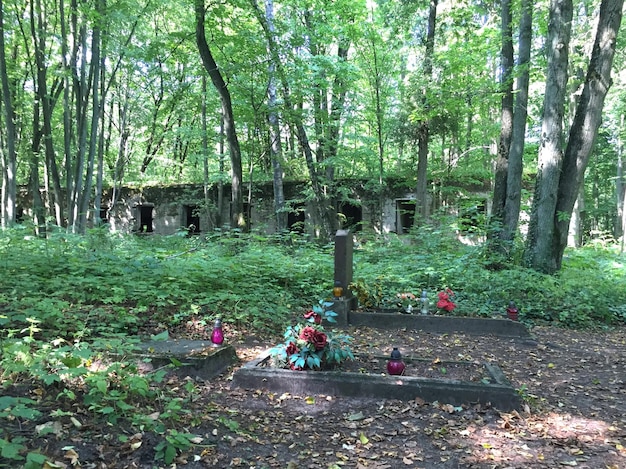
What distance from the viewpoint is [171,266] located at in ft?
22.3

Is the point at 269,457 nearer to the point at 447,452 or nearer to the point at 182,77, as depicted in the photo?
the point at 447,452

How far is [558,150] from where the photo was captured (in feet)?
29.4

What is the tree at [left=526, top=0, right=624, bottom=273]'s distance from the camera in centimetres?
877

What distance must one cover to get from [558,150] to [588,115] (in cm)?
86

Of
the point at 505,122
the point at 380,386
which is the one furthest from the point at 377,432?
the point at 505,122

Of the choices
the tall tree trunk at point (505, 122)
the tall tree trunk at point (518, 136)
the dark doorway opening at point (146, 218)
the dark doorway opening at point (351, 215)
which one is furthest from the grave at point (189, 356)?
the dark doorway opening at point (146, 218)

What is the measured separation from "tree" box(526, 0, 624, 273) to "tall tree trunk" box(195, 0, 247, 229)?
23.7 feet

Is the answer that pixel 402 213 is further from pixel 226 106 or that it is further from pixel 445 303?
pixel 445 303

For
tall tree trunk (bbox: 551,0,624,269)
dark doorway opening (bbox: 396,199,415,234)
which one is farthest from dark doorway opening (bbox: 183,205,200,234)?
tall tree trunk (bbox: 551,0,624,269)

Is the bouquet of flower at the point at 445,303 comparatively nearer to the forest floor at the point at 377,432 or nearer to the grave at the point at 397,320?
the grave at the point at 397,320

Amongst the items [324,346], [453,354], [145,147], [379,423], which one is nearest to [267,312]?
[324,346]

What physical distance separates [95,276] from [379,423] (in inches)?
176

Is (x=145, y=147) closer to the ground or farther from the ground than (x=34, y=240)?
farther from the ground

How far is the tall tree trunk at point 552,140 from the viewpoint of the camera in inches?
351
